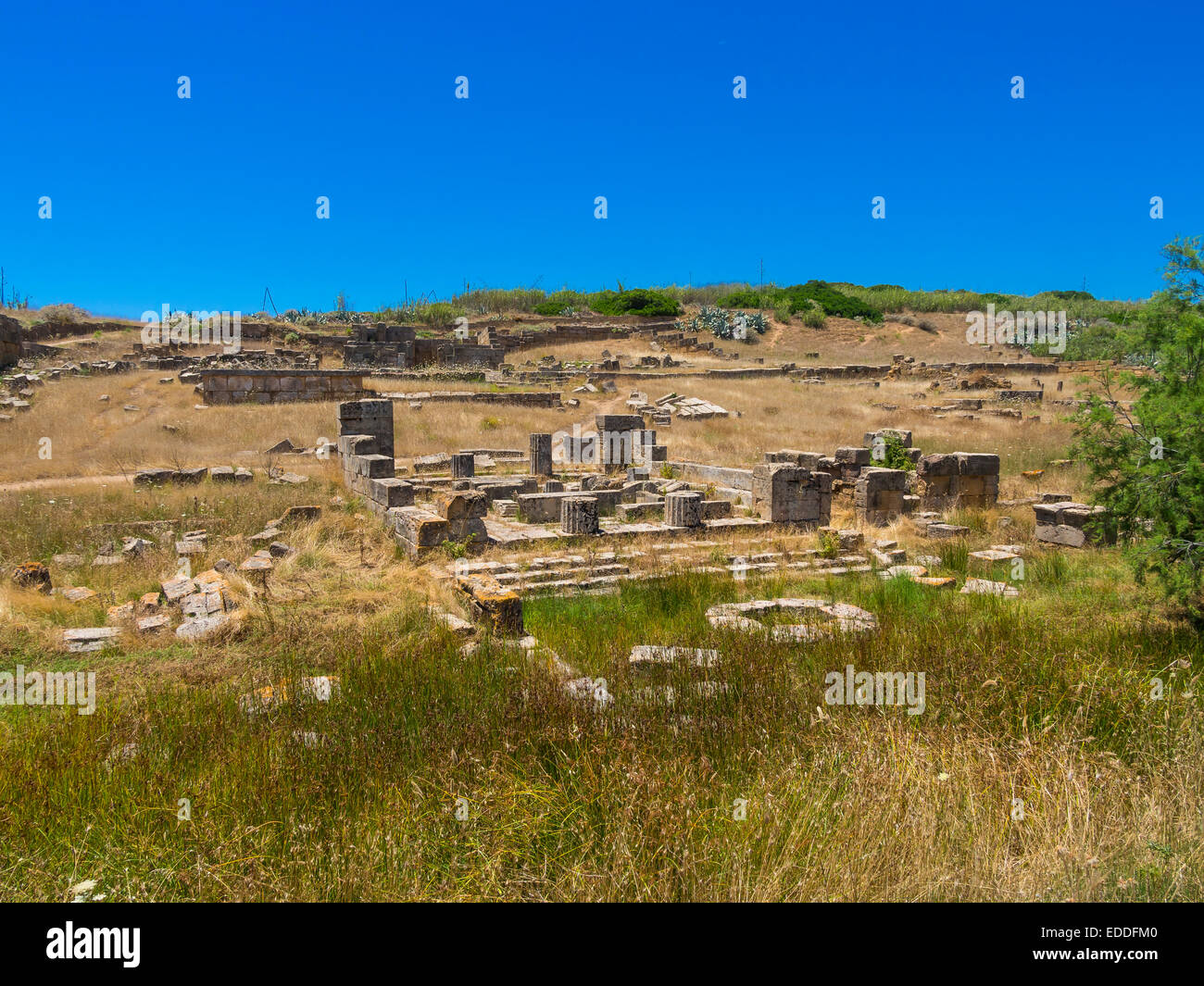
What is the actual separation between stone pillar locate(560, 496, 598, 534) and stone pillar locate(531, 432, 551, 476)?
5934 millimetres

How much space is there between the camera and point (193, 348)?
1459 inches

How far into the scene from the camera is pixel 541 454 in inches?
728

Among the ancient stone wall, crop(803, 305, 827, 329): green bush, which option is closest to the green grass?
the ancient stone wall

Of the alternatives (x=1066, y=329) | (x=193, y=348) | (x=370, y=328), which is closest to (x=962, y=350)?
(x=1066, y=329)

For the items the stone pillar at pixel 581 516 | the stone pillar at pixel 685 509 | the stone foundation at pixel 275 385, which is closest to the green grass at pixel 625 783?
the stone pillar at pixel 581 516

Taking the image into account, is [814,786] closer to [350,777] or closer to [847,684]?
[847,684]

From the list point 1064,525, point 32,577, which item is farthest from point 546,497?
point 1064,525

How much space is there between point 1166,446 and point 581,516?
7650mm

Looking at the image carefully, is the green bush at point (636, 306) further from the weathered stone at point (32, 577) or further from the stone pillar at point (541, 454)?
the weathered stone at point (32, 577)

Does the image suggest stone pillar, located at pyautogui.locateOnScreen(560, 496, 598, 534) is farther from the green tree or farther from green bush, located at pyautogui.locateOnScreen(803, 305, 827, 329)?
green bush, located at pyautogui.locateOnScreen(803, 305, 827, 329)

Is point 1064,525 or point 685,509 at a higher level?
point 685,509

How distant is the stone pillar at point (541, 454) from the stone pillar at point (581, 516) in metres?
5.93

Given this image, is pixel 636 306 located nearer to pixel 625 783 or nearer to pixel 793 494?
pixel 793 494

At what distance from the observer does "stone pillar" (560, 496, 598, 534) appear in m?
12.4
